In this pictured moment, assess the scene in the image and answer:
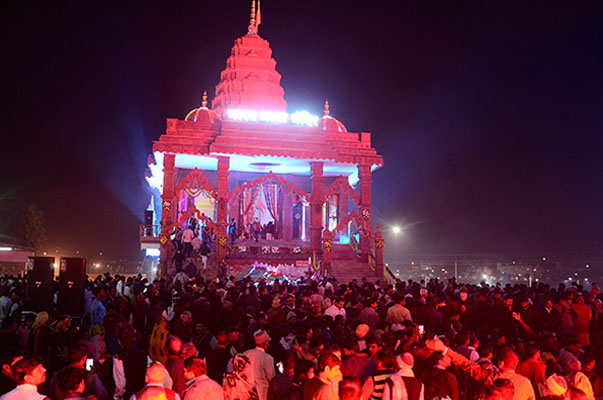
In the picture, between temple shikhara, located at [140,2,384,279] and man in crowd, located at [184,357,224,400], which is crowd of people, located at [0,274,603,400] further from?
temple shikhara, located at [140,2,384,279]

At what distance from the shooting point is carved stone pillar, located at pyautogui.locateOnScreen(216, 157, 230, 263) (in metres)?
24.0

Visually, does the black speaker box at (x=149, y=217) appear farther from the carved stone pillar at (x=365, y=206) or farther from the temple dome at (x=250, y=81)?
the carved stone pillar at (x=365, y=206)

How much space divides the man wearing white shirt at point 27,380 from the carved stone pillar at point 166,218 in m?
18.1

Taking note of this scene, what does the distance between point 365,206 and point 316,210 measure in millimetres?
2779

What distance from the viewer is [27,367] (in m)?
4.97

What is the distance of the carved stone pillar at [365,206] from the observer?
86.4ft

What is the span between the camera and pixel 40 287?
1275cm

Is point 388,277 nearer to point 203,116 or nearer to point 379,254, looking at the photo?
point 379,254

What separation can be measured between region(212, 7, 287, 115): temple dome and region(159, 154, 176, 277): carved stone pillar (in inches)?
390

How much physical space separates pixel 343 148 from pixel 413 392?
23291mm

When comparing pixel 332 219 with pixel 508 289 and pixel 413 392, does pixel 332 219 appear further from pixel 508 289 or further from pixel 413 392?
pixel 413 392

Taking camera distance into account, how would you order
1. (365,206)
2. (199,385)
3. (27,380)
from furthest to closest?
1. (365,206)
2. (199,385)
3. (27,380)

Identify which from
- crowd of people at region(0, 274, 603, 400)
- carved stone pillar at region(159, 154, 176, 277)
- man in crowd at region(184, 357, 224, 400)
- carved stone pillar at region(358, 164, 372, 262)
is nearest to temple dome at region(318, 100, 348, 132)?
carved stone pillar at region(358, 164, 372, 262)

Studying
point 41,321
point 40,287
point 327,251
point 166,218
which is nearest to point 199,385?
point 41,321
